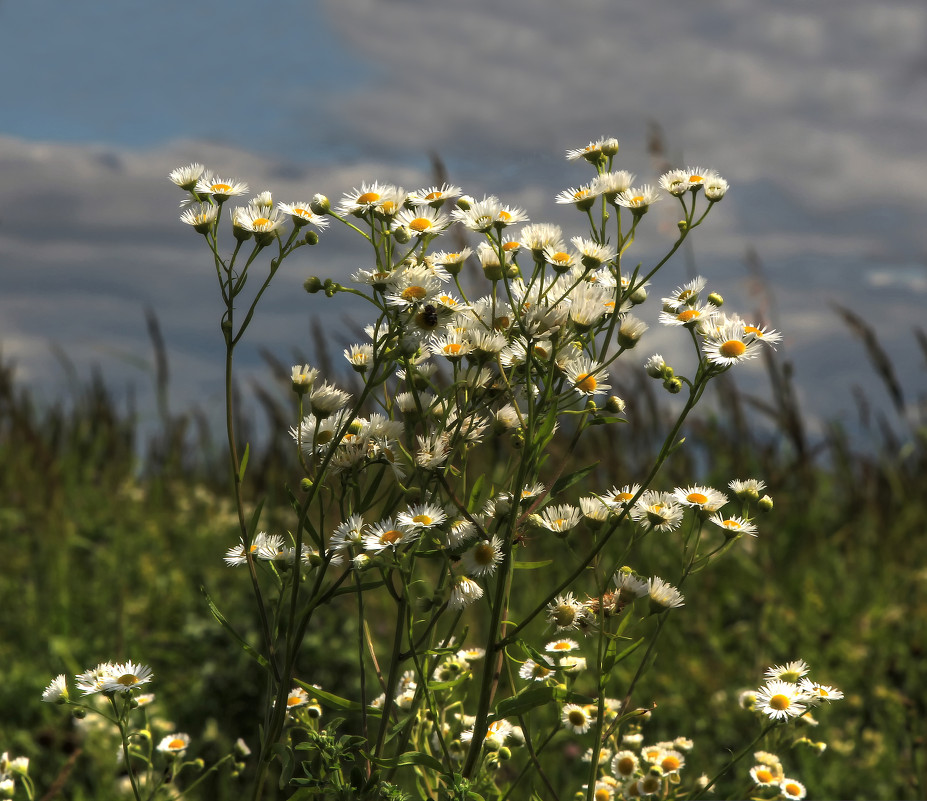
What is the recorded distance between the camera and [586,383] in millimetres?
1338

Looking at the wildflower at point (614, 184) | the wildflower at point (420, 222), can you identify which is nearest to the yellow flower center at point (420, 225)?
the wildflower at point (420, 222)

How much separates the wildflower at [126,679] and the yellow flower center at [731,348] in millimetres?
970

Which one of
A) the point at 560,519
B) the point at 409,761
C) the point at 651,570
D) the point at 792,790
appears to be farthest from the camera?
the point at 651,570

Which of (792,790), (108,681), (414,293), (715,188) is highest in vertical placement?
(715,188)

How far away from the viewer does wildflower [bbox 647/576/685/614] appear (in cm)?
137

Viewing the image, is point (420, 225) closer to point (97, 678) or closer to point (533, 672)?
point (533, 672)

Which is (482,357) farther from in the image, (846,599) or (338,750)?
(846,599)

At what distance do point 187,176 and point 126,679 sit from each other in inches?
31.6

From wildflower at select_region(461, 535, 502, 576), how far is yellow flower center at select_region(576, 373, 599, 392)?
9.9 inches

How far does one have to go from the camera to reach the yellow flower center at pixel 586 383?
1.33 metres

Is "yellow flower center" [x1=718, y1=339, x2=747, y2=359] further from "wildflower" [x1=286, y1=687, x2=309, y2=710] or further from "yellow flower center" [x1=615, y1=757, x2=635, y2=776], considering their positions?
"wildflower" [x1=286, y1=687, x2=309, y2=710]

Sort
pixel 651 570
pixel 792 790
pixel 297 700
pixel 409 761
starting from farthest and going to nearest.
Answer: pixel 651 570 → pixel 792 790 → pixel 297 700 → pixel 409 761

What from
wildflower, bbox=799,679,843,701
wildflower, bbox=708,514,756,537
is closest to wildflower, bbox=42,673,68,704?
wildflower, bbox=708,514,756,537

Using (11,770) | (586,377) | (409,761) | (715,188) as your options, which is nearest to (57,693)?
(11,770)
